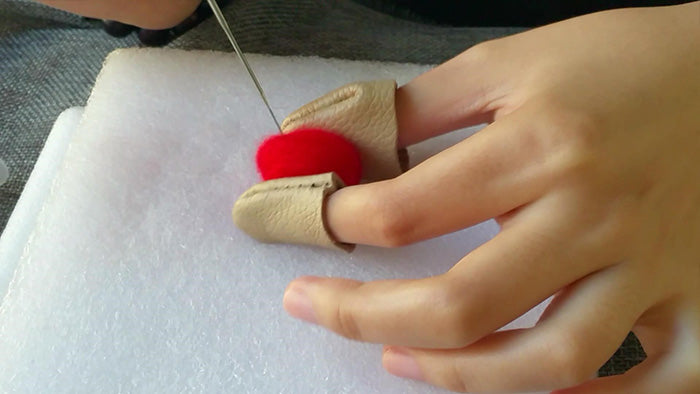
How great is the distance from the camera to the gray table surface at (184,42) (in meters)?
0.75

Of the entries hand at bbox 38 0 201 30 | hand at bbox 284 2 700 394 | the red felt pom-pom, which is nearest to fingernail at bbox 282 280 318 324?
hand at bbox 284 2 700 394

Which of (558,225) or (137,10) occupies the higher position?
(137,10)

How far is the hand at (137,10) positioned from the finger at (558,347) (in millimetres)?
456

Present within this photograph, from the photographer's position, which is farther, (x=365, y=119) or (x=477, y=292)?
(x=365, y=119)

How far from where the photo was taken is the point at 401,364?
20.3 inches

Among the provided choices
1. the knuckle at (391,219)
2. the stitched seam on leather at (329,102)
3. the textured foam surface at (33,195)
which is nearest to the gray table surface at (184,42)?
the textured foam surface at (33,195)

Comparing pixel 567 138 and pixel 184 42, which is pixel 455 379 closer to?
pixel 567 138

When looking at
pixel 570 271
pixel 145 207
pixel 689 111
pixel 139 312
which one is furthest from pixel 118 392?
pixel 689 111

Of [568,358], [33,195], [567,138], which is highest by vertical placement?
[33,195]

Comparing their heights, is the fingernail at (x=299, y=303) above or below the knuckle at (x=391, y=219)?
below

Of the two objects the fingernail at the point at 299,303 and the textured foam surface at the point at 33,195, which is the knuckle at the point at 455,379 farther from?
the textured foam surface at the point at 33,195

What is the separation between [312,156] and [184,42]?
29 cm

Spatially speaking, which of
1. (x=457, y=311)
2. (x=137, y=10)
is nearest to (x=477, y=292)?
(x=457, y=311)

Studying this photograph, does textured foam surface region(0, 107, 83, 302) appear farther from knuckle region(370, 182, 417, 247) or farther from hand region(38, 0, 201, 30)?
knuckle region(370, 182, 417, 247)
